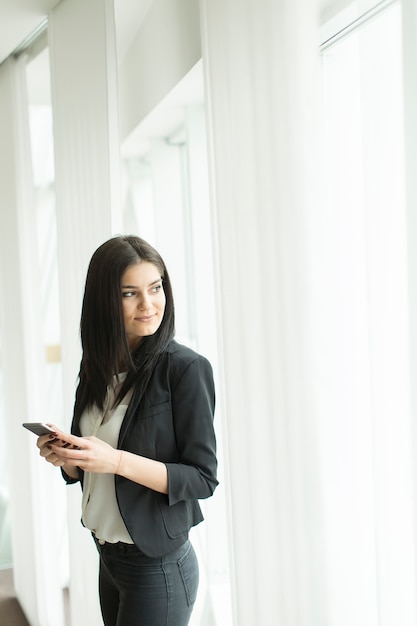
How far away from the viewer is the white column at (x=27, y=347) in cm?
382

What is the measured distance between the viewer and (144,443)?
174cm

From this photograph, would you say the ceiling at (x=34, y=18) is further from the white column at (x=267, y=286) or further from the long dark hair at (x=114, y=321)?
the long dark hair at (x=114, y=321)

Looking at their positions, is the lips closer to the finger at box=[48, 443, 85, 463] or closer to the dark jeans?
the finger at box=[48, 443, 85, 463]

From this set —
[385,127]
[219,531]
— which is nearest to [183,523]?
[385,127]

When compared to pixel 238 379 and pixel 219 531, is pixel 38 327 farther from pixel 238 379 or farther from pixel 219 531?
pixel 238 379

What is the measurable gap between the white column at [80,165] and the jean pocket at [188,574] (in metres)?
1.29

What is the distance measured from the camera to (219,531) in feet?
11.8

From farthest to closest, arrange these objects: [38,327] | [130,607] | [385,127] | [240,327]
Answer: [38,327] < [240,327] < [130,607] < [385,127]

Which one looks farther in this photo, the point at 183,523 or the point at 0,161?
the point at 0,161

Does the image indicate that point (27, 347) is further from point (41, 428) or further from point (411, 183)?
point (411, 183)

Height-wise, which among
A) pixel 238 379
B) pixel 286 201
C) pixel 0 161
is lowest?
pixel 238 379

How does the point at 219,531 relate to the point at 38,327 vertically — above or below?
below

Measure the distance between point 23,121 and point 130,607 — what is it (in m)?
2.90

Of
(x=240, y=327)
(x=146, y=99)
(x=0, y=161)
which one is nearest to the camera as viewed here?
(x=240, y=327)
